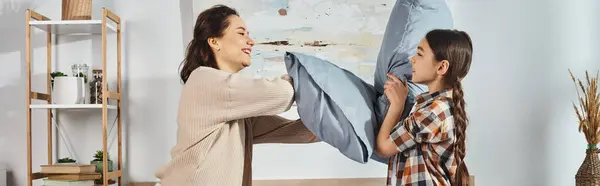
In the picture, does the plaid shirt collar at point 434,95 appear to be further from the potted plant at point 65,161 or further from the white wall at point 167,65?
the potted plant at point 65,161

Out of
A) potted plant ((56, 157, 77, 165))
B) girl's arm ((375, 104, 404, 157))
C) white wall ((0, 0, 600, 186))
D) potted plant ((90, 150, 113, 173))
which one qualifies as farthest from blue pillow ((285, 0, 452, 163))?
potted plant ((56, 157, 77, 165))

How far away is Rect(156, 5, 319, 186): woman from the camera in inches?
69.9

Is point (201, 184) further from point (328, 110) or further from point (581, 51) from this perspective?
point (581, 51)

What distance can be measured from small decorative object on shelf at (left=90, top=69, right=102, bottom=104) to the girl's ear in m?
1.91

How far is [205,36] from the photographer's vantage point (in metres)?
2.02

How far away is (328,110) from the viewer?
1.78 meters

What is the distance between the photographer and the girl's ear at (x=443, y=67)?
1804mm

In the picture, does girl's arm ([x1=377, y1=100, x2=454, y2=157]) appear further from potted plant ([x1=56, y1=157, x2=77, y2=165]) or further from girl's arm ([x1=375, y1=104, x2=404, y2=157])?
potted plant ([x1=56, y1=157, x2=77, y2=165])

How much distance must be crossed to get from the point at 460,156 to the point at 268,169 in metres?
1.70

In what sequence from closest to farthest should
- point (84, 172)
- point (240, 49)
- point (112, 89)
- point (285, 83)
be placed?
1. point (285, 83)
2. point (240, 49)
3. point (84, 172)
4. point (112, 89)

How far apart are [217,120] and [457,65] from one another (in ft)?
2.14

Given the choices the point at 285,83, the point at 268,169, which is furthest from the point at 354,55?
the point at 285,83

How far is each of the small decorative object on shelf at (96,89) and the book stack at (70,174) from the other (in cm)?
31

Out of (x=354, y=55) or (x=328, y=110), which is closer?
(x=328, y=110)
